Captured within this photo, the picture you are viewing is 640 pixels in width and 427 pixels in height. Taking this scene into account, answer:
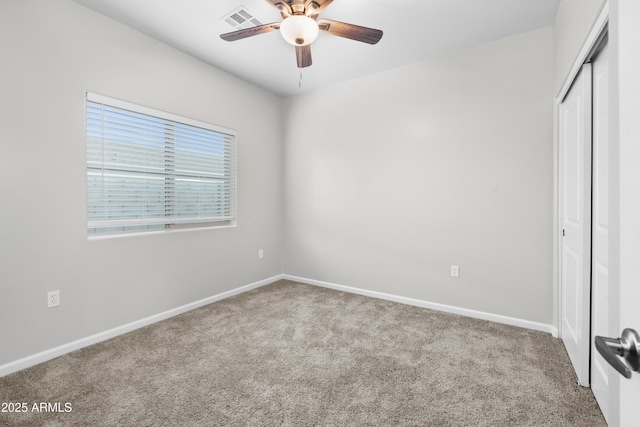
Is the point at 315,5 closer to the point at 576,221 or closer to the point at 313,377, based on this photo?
the point at 576,221

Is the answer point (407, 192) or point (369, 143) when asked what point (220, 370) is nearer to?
point (407, 192)

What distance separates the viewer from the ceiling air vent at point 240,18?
7.66 feet

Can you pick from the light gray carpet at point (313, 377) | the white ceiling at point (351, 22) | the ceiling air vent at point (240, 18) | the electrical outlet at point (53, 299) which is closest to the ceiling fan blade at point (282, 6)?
the white ceiling at point (351, 22)

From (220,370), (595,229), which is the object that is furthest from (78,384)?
(595,229)

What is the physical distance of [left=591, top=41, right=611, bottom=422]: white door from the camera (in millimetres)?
1524

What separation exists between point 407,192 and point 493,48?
5.18ft

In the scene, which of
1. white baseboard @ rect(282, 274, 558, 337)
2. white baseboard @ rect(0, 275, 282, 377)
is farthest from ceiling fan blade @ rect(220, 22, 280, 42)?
white baseboard @ rect(282, 274, 558, 337)

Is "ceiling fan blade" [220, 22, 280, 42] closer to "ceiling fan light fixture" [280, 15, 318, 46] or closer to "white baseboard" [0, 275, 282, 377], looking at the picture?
"ceiling fan light fixture" [280, 15, 318, 46]

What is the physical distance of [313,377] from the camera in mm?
1938

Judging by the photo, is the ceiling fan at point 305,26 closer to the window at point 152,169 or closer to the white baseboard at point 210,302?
the window at point 152,169

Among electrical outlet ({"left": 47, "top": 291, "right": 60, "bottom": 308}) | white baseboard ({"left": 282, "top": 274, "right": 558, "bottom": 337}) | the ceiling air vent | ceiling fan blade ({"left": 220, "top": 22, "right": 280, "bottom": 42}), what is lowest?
white baseboard ({"left": 282, "top": 274, "right": 558, "bottom": 337})

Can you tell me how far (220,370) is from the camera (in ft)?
6.63

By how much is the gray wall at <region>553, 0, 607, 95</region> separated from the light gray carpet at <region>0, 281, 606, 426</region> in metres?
2.05

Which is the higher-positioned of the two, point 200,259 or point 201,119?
point 201,119
